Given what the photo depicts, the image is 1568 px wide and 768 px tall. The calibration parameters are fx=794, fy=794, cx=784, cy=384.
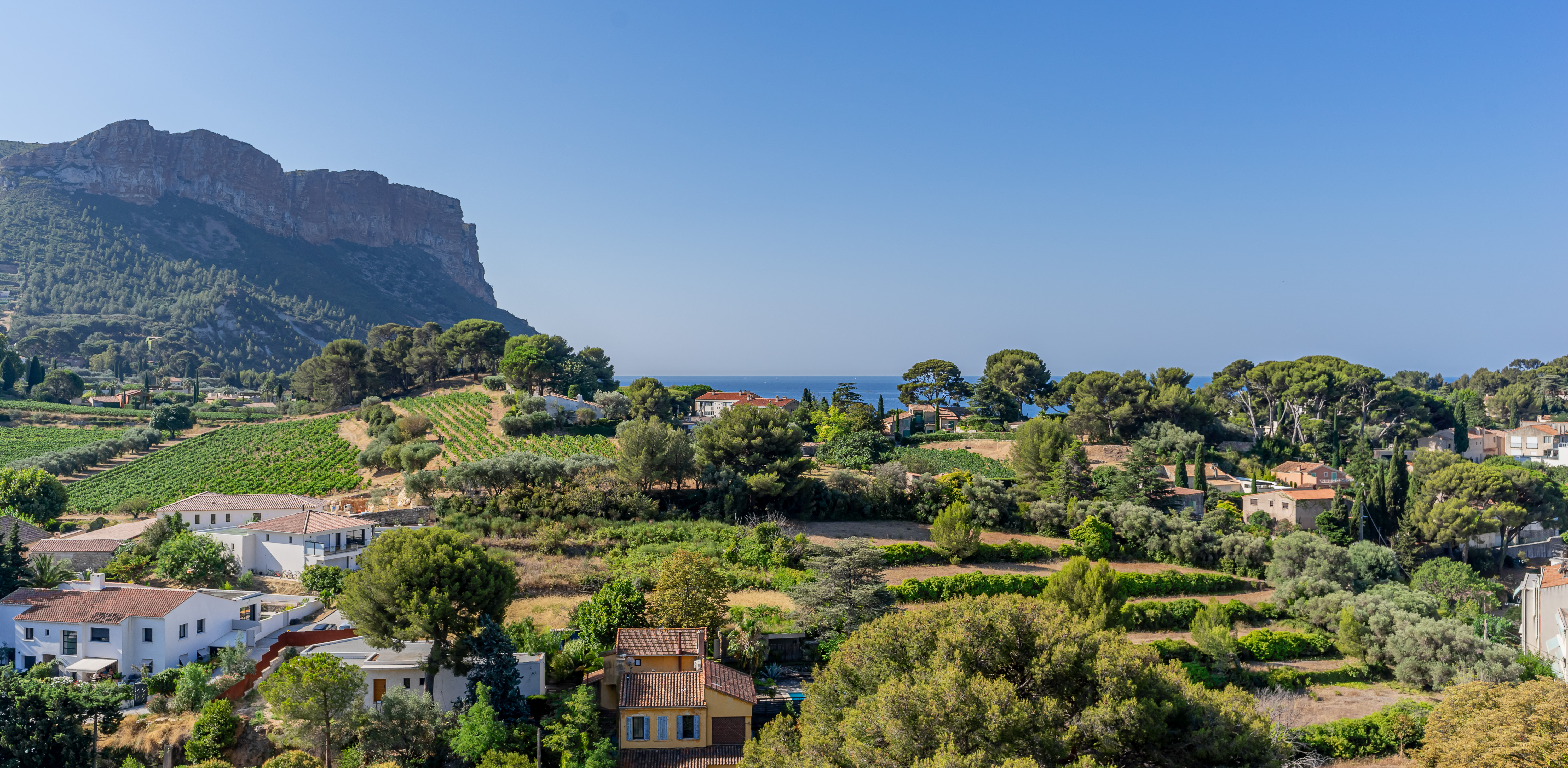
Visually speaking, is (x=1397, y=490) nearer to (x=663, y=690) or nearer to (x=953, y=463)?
(x=953, y=463)

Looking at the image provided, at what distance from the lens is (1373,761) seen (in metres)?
19.2

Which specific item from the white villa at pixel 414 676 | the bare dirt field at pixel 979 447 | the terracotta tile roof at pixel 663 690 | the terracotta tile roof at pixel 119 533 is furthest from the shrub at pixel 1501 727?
the terracotta tile roof at pixel 119 533

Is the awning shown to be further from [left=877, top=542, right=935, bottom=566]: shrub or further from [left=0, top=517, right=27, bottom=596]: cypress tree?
[left=877, top=542, right=935, bottom=566]: shrub

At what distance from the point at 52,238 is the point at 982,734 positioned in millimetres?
188436

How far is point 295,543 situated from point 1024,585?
26085 mm

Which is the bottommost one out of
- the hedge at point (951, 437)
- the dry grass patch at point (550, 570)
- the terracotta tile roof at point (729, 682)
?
the terracotta tile roof at point (729, 682)

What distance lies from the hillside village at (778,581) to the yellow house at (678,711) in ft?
0.24

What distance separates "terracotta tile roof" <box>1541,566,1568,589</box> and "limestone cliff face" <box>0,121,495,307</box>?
206 meters

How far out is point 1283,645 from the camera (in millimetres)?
25156

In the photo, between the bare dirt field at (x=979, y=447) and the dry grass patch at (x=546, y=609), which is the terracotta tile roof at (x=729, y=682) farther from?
the bare dirt field at (x=979, y=447)

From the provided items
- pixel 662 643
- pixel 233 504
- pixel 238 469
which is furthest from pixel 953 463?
pixel 238 469

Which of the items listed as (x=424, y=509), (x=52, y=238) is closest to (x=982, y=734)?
(x=424, y=509)

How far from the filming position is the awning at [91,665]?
20.6 metres

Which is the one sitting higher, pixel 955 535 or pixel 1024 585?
pixel 955 535
